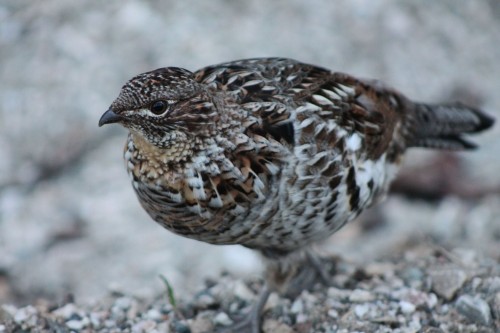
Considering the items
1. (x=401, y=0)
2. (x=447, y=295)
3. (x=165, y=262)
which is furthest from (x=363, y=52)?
(x=447, y=295)

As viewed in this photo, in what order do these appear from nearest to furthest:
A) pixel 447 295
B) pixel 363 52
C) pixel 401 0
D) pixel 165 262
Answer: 1. pixel 447 295
2. pixel 165 262
3. pixel 363 52
4. pixel 401 0

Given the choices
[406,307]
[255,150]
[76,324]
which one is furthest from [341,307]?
[76,324]

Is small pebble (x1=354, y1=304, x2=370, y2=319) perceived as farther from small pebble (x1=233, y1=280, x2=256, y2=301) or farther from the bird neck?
the bird neck

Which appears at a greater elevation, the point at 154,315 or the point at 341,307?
the point at 154,315

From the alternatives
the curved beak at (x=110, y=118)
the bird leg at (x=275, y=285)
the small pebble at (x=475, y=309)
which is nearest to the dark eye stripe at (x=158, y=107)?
the curved beak at (x=110, y=118)

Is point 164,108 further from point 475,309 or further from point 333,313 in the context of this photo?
point 475,309

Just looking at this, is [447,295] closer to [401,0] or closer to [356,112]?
[356,112]
